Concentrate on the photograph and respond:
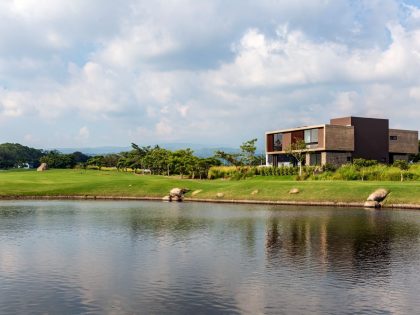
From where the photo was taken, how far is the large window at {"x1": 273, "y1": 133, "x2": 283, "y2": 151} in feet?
508

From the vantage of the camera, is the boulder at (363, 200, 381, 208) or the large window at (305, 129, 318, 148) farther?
the large window at (305, 129, 318, 148)

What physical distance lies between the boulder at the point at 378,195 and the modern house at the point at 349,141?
6304 cm

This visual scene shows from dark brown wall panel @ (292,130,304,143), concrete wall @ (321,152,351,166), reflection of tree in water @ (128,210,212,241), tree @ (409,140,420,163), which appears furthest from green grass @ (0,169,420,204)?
tree @ (409,140,420,163)

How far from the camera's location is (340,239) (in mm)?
39906

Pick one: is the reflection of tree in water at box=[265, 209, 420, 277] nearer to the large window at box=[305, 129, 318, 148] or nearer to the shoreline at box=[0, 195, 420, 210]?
the shoreline at box=[0, 195, 420, 210]

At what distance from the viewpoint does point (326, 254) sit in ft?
110

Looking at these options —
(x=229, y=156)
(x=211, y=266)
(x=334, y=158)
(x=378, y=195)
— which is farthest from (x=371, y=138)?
(x=211, y=266)

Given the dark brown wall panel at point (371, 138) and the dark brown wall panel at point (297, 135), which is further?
the dark brown wall panel at point (297, 135)

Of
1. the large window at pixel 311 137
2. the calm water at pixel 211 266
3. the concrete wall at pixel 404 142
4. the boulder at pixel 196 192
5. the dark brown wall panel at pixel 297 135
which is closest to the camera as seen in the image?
the calm water at pixel 211 266

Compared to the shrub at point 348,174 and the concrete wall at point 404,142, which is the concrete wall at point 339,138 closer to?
the concrete wall at point 404,142

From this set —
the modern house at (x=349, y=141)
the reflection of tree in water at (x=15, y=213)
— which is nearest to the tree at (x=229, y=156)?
the modern house at (x=349, y=141)

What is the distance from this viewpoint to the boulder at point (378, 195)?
227 feet

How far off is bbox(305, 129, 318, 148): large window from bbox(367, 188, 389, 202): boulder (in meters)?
68.0

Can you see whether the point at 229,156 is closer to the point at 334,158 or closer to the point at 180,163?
the point at 180,163
